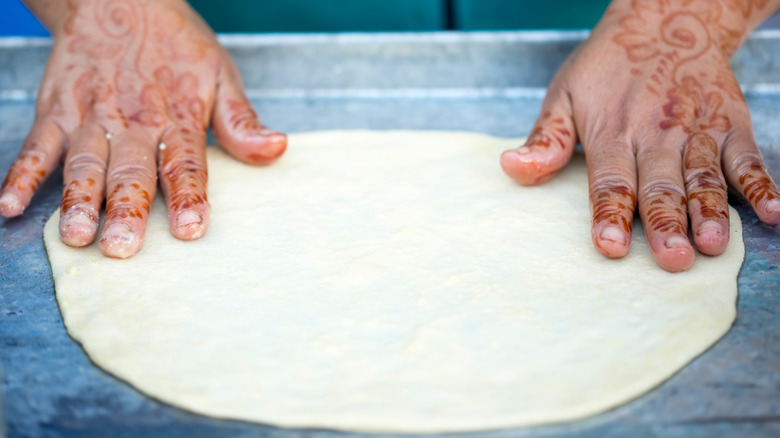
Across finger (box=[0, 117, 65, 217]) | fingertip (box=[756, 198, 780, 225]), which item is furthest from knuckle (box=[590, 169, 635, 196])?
finger (box=[0, 117, 65, 217])

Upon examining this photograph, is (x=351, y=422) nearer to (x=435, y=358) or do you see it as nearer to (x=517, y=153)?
(x=435, y=358)

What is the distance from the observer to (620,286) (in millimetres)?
1007

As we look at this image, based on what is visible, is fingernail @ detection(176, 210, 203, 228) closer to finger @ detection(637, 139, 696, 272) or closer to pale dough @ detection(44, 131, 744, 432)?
pale dough @ detection(44, 131, 744, 432)

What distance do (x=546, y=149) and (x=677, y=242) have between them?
13.9 inches

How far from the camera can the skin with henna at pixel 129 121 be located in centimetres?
117

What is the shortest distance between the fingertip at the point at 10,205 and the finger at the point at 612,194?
1040 mm

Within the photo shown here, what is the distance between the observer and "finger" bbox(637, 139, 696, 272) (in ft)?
3.36

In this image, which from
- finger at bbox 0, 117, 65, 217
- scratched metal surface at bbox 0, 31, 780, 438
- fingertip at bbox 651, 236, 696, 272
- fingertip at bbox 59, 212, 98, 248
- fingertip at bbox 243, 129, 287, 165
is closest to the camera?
scratched metal surface at bbox 0, 31, 780, 438

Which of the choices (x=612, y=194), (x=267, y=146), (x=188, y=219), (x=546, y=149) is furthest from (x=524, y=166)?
(x=188, y=219)

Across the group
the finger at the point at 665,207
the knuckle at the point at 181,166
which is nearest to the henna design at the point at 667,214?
the finger at the point at 665,207

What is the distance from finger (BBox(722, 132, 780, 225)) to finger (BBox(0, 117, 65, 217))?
51.0 inches

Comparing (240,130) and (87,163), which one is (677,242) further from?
(87,163)

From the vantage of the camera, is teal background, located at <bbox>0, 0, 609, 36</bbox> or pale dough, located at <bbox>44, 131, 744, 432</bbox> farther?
teal background, located at <bbox>0, 0, 609, 36</bbox>

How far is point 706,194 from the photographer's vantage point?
1.12m
